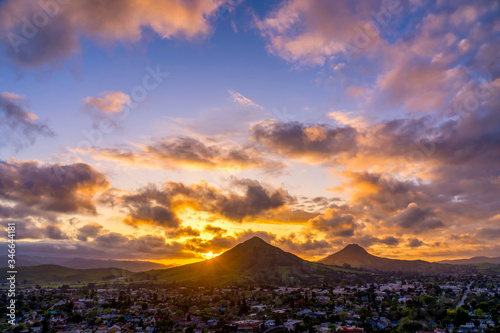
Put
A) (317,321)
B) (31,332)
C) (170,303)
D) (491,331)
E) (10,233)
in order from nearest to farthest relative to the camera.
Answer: (10,233)
(491,331)
(31,332)
(317,321)
(170,303)

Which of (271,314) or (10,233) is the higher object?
(10,233)

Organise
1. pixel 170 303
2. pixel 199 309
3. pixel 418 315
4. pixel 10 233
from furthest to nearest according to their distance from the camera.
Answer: pixel 170 303 < pixel 199 309 < pixel 418 315 < pixel 10 233

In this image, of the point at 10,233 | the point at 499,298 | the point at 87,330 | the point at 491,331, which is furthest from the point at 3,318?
the point at 499,298

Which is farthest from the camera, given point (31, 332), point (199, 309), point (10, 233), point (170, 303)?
point (170, 303)

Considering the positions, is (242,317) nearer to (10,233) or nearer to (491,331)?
(491,331)

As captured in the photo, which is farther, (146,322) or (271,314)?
(271,314)

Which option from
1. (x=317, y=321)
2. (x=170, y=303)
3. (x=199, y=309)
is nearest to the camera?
(x=317, y=321)

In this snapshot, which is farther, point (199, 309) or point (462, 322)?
point (199, 309)

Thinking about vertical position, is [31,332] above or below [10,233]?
below

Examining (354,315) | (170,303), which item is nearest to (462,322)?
(354,315)
